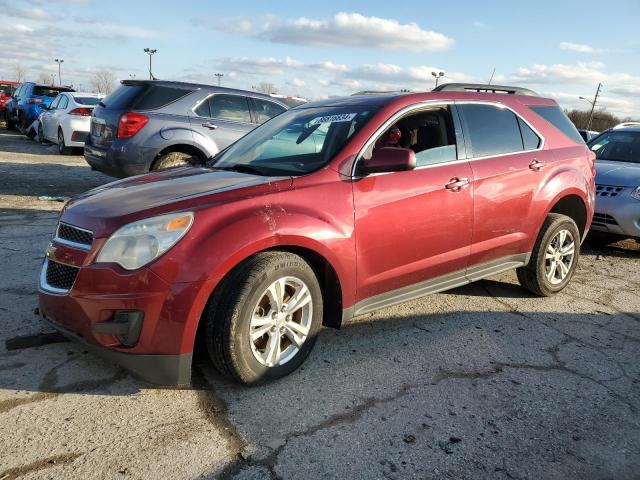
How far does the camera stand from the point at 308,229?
318 centimetres

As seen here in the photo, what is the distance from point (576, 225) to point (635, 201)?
1.93m

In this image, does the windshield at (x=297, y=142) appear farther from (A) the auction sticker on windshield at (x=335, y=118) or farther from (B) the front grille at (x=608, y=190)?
(B) the front grille at (x=608, y=190)

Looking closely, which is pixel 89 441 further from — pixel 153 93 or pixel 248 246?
pixel 153 93

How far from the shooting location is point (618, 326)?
175 inches

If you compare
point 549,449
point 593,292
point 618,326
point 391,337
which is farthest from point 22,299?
point 593,292

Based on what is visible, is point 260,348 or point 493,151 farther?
point 493,151

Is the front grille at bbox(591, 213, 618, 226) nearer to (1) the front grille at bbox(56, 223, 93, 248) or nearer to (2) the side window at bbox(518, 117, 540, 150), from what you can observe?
(2) the side window at bbox(518, 117, 540, 150)

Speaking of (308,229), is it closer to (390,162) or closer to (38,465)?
(390,162)

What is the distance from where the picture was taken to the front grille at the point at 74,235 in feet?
9.67

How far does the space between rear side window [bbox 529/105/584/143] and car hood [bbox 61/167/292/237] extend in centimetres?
286

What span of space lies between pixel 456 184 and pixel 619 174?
13.6 feet

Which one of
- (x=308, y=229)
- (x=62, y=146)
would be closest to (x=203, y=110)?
(x=308, y=229)

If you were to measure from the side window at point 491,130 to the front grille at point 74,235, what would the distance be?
2.81m

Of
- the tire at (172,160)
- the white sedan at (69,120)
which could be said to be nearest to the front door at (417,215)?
the tire at (172,160)
